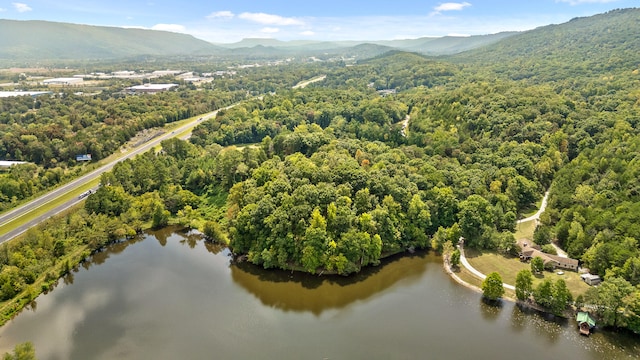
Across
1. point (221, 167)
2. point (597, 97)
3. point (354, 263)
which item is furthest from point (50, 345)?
point (597, 97)

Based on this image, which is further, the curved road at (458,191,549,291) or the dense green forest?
the dense green forest

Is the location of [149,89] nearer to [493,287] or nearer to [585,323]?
[493,287]

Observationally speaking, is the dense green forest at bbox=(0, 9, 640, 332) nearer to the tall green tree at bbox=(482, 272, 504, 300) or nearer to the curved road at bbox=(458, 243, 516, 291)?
the curved road at bbox=(458, 243, 516, 291)

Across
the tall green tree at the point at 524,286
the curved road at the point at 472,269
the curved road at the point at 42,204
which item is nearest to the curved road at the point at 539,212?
the curved road at the point at 472,269

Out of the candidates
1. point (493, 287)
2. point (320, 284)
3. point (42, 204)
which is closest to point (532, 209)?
point (493, 287)

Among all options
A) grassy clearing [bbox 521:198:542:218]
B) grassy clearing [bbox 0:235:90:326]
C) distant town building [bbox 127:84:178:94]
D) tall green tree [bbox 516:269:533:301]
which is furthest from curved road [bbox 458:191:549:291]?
distant town building [bbox 127:84:178:94]

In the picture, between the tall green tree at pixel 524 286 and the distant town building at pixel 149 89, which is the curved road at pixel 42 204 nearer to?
the tall green tree at pixel 524 286
